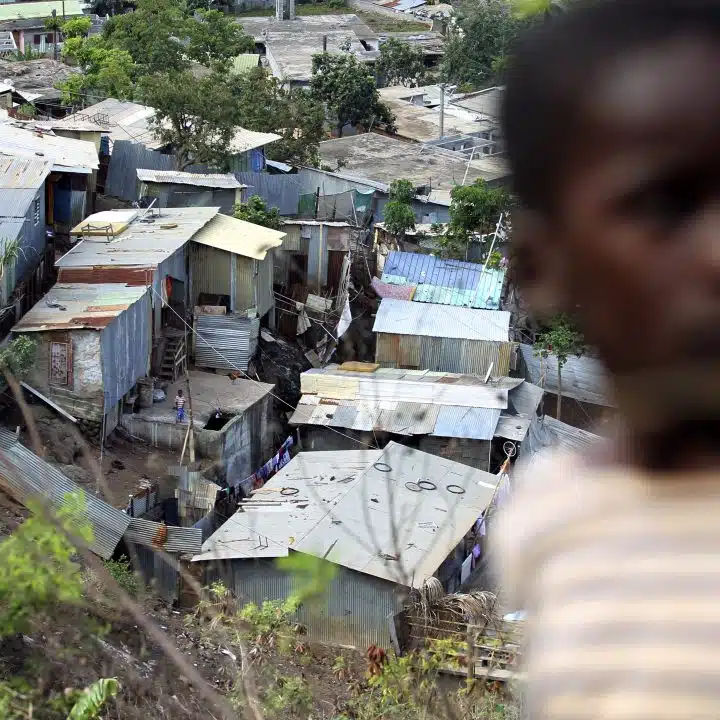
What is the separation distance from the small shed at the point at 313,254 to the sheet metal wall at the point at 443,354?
A: 8.73 feet

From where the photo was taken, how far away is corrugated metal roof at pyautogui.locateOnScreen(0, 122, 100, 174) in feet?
55.5

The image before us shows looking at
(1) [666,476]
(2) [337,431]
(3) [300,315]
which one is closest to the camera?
(1) [666,476]

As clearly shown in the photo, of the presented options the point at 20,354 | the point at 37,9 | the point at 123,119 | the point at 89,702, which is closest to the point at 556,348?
the point at 20,354

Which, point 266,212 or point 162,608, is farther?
point 266,212

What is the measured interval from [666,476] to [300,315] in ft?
56.4

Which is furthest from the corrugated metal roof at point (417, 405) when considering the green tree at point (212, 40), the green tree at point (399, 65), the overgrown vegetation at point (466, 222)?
the green tree at point (399, 65)

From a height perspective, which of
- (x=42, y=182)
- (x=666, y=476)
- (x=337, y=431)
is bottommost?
(x=337, y=431)

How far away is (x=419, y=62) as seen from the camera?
36.7 meters

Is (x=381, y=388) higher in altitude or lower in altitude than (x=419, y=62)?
lower

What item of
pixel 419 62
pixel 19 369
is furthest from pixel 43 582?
pixel 419 62

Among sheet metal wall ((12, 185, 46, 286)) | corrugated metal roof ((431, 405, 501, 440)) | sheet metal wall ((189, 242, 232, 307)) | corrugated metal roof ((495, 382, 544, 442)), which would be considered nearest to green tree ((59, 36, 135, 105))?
sheet metal wall ((189, 242, 232, 307))

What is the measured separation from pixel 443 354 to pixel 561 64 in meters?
15.9

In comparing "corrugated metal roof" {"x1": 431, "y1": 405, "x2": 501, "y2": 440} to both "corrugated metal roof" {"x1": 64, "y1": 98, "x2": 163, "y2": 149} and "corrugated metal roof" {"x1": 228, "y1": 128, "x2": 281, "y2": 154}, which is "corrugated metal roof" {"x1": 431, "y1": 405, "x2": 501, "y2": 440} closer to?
"corrugated metal roof" {"x1": 228, "y1": 128, "x2": 281, "y2": 154}

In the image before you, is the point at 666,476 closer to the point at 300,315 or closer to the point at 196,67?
the point at 300,315
